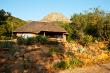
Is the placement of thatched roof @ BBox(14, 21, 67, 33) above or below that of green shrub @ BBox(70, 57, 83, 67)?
above

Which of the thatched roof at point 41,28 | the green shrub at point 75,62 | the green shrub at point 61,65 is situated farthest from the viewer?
the thatched roof at point 41,28

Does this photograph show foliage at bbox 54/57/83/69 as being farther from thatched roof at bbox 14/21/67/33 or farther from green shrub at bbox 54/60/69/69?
thatched roof at bbox 14/21/67/33

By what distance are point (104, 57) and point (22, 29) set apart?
78.5ft

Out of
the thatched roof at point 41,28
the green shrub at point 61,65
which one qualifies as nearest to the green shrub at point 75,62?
the green shrub at point 61,65

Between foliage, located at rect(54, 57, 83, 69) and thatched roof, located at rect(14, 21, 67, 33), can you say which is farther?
thatched roof, located at rect(14, 21, 67, 33)

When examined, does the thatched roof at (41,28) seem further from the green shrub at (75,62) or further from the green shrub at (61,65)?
the green shrub at (61,65)

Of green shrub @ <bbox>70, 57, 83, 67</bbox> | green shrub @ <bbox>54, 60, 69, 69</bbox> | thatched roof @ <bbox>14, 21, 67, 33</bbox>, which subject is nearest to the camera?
green shrub @ <bbox>54, 60, 69, 69</bbox>

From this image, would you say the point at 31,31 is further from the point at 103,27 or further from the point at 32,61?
the point at 32,61

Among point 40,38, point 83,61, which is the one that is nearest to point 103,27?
point 40,38

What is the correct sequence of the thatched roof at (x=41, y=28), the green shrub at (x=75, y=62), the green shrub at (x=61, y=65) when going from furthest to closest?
the thatched roof at (x=41, y=28) < the green shrub at (x=75, y=62) < the green shrub at (x=61, y=65)

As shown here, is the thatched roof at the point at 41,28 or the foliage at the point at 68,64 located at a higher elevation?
the thatched roof at the point at 41,28

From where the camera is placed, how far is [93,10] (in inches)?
1361

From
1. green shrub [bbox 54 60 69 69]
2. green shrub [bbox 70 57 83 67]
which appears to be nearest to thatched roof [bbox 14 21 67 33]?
green shrub [bbox 70 57 83 67]

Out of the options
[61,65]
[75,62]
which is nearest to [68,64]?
[61,65]
